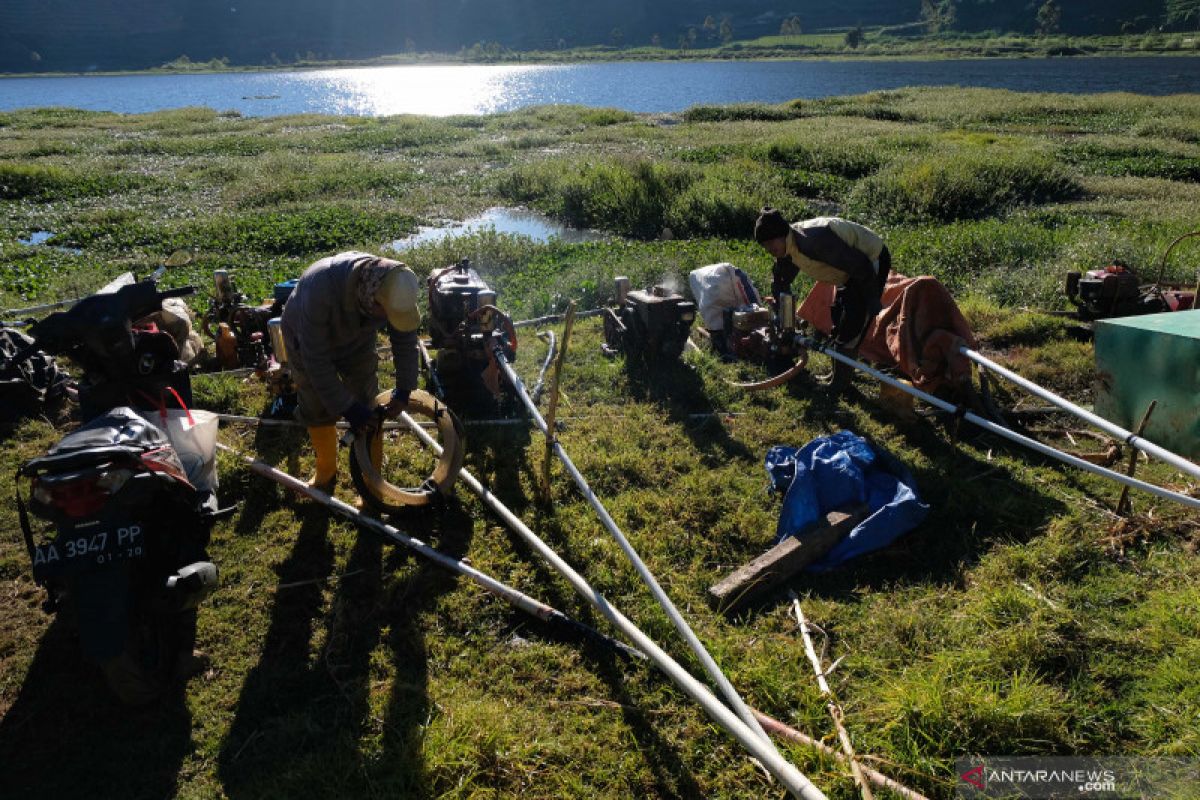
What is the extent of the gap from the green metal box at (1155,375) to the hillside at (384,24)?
368ft

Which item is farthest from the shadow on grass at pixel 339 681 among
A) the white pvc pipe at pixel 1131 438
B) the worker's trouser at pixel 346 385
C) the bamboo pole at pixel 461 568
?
the white pvc pipe at pixel 1131 438

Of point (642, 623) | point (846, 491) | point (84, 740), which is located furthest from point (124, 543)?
point (846, 491)

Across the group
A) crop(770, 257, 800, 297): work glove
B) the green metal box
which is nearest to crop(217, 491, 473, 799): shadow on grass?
crop(770, 257, 800, 297): work glove

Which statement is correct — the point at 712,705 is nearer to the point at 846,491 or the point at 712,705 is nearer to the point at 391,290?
the point at 846,491

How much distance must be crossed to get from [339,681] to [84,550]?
4.24 ft

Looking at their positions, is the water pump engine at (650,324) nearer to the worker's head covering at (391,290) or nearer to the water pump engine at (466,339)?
the water pump engine at (466,339)

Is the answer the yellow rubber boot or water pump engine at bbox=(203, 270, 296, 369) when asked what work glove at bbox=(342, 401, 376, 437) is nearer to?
the yellow rubber boot

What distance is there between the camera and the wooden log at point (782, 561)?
4.12 metres

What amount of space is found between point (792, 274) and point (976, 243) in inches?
231

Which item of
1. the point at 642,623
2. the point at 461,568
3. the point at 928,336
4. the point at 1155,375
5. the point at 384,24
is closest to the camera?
the point at 642,623

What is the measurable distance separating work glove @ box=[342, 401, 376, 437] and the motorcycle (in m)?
0.82

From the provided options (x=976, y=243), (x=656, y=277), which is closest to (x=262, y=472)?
(x=656, y=277)

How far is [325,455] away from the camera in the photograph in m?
5.04

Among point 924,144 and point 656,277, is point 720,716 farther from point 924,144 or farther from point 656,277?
point 924,144
